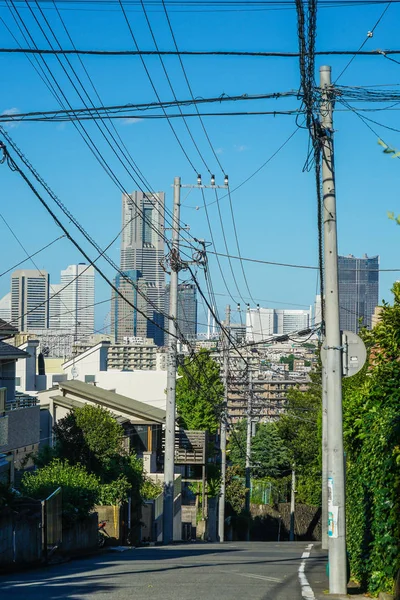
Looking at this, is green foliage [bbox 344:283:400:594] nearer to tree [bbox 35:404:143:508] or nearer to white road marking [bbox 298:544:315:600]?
white road marking [bbox 298:544:315:600]

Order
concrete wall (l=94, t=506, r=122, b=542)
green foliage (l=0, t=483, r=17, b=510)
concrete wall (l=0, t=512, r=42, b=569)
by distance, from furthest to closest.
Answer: concrete wall (l=94, t=506, r=122, b=542)
green foliage (l=0, t=483, r=17, b=510)
concrete wall (l=0, t=512, r=42, b=569)

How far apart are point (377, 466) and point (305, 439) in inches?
2068

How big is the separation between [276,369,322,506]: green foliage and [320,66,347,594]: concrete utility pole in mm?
47061

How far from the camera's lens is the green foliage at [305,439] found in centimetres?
6081


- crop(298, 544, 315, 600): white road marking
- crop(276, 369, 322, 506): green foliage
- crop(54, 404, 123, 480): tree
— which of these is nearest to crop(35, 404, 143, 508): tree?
crop(54, 404, 123, 480): tree

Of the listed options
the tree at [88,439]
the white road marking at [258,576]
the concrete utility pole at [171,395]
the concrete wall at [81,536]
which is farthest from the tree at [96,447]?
the white road marking at [258,576]

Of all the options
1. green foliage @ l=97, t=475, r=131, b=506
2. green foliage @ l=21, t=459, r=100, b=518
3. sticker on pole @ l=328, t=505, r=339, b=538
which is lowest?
green foliage @ l=97, t=475, r=131, b=506

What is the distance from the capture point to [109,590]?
13.5 meters

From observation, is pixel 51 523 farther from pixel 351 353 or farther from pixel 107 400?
pixel 107 400

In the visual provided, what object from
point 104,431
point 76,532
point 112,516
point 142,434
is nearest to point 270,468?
point 142,434

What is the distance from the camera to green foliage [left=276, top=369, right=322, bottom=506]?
200ft

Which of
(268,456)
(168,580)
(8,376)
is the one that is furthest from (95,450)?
(268,456)

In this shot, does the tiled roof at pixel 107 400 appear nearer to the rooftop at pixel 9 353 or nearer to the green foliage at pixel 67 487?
the rooftop at pixel 9 353

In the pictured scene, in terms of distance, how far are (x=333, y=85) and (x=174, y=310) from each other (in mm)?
16715
